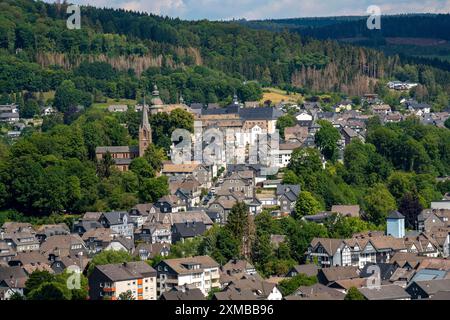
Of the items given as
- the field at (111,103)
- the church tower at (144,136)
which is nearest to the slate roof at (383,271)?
the church tower at (144,136)

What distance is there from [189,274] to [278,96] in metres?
41.8

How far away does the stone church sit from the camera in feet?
146

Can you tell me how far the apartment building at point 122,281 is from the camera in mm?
28625

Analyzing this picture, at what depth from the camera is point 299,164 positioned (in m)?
44.2

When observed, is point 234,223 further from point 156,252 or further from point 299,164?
point 299,164

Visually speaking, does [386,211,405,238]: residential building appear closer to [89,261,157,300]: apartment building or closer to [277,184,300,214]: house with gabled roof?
[277,184,300,214]: house with gabled roof

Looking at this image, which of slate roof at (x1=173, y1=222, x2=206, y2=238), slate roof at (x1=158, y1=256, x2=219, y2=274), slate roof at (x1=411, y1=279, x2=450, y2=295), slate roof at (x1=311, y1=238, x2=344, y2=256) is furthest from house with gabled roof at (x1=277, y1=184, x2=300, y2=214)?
slate roof at (x1=411, y1=279, x2=450, y2=295)

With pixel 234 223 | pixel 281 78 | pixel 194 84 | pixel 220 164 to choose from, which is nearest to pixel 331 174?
pixel 220 164

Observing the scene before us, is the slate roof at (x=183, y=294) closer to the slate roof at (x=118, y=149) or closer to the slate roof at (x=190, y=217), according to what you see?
the slate roof at (x=190, y=217)

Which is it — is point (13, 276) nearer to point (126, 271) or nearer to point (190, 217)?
point (126, 271)

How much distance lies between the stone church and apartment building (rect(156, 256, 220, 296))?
43.9 ft

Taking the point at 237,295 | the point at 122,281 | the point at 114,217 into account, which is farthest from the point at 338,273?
the point at 114,217

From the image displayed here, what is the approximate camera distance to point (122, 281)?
2895 cm
